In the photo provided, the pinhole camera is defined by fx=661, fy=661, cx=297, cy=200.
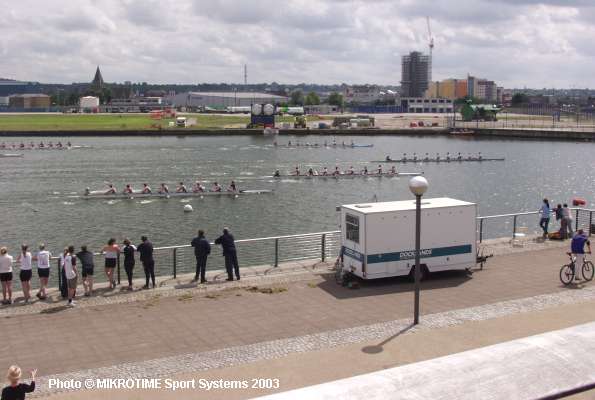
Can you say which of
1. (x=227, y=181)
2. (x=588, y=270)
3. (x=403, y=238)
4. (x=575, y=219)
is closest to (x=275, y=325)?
(x=403, y=238)

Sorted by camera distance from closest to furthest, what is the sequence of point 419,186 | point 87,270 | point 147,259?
point 419,186, point 87,270, point 147,259

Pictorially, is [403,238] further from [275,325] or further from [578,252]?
[275,325]

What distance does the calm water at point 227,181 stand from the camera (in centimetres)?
3912

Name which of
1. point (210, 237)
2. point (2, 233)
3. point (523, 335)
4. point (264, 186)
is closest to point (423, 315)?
point (523, 335)

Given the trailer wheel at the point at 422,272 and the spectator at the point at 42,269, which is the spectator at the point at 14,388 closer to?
the spectator at the point at 42,269

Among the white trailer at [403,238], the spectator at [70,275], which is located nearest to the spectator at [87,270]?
the spectator at [70,275]

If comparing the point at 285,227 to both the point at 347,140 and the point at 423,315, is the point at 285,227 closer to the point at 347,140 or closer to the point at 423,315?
the point at 423,315

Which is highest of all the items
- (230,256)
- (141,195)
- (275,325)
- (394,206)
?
(394,206)

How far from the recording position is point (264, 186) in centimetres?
5762

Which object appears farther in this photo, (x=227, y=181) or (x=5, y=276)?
(x=227, y=181)

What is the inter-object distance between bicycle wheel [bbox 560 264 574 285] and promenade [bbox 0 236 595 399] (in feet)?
0.79

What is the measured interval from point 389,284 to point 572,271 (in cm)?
521

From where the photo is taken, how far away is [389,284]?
19.2m

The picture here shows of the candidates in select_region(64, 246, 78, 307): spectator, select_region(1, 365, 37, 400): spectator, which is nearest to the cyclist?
select_region(64, 246, 78, 307): spectator
